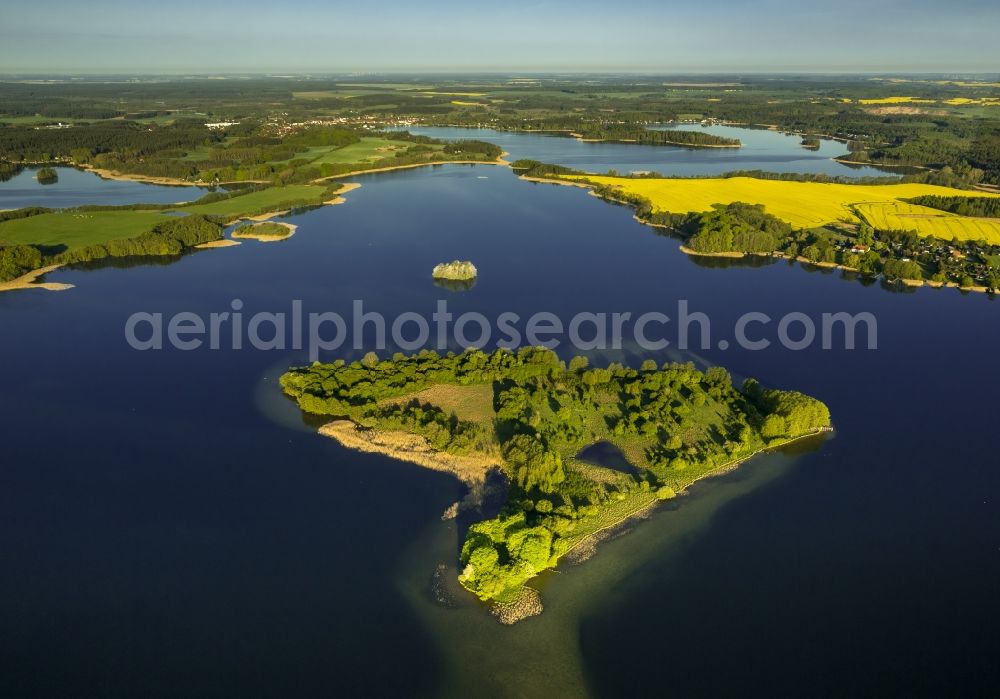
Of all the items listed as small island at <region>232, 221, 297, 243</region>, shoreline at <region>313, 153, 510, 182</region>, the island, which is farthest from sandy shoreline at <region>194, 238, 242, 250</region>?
shoreline at <region>313, 153, 510, 182</region>

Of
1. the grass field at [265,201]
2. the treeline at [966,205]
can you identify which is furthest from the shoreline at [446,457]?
the treeline at [966,205]

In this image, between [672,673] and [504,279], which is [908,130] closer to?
[504,279]

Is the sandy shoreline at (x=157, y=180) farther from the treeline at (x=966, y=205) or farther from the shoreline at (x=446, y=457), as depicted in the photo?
the treeline at (x=966, y=205)

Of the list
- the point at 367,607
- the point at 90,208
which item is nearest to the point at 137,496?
the point at 367,607

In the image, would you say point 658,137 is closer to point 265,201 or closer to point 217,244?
point 265,201

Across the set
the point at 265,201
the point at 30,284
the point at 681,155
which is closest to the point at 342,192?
the point at 265,201

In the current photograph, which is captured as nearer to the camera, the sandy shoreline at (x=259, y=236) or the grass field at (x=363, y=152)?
the sandy shoreline at (x=259, y=236)

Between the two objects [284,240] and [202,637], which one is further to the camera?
[284,240]
